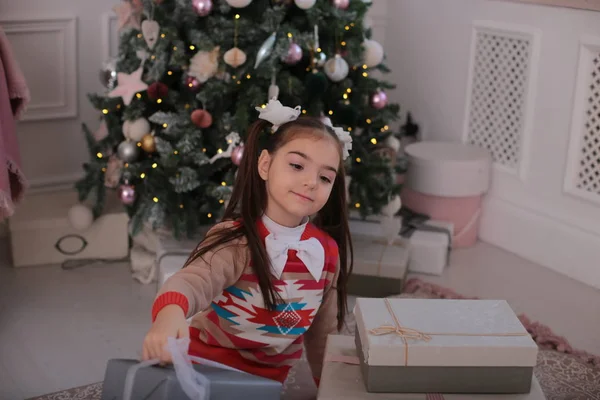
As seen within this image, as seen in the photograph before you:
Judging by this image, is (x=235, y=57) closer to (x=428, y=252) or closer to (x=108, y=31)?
(x=108, y=31)

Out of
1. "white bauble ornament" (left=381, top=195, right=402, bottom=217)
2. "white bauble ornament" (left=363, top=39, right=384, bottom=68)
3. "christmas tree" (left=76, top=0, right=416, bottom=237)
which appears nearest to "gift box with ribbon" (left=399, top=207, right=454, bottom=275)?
"white bauble ornament" (left=381, top=195, right=402, bottom=217)

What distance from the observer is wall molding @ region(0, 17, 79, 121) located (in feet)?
10.4

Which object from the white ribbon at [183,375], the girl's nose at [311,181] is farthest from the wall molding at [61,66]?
the white ribbon at [183,375]

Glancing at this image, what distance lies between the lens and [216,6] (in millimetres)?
2695

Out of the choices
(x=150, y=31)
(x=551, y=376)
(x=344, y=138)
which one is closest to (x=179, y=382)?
(x=344, y=138)

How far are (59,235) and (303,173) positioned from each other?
1.64 meters

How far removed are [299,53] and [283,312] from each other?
1162 millimetres

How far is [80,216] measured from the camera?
115 inches

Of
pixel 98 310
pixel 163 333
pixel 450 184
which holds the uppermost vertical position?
pixel 163 333

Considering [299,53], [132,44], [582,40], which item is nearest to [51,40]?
[132,44]

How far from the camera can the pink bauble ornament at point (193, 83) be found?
2697 mm

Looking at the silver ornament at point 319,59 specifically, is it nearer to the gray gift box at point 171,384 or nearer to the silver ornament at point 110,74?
the silver ornament at point 110,74

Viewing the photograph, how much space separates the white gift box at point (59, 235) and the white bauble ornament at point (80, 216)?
2.2 inches

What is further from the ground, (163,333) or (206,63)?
(206,63)
